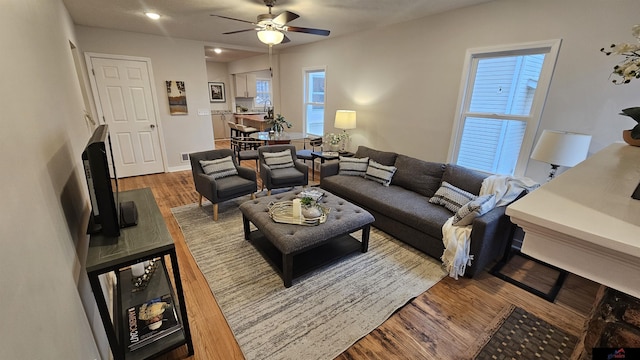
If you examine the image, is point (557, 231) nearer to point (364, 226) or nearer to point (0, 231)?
point (0, 231)

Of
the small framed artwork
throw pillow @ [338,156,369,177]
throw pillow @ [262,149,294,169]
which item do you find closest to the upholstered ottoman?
throw pillow @ [338,156,369,177]

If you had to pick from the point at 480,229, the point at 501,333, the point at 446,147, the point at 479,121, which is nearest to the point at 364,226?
the point at 480,229

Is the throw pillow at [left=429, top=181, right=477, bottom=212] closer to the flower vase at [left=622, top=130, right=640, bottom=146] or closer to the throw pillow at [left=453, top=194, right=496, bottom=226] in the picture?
the throw pillow at [left=453, top=194, right=496, bottom=226]

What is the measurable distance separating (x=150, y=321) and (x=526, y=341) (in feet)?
8.02

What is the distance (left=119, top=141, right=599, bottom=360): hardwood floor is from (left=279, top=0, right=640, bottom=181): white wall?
125 centimetres

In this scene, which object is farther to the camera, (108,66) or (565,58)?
(108,66)

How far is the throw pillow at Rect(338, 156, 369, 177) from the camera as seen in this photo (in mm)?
3840

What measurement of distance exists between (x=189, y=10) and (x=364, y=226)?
133 inches

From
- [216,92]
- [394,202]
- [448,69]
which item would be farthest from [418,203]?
[216,92]

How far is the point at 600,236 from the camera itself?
517 mm

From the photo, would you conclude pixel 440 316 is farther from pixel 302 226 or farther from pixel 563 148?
pixel 563 148

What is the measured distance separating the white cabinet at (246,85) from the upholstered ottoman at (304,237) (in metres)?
7.02

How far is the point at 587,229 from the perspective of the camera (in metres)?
0.54

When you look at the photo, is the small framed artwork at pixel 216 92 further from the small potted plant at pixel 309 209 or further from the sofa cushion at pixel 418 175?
the small potted plant at pixel 309 209
